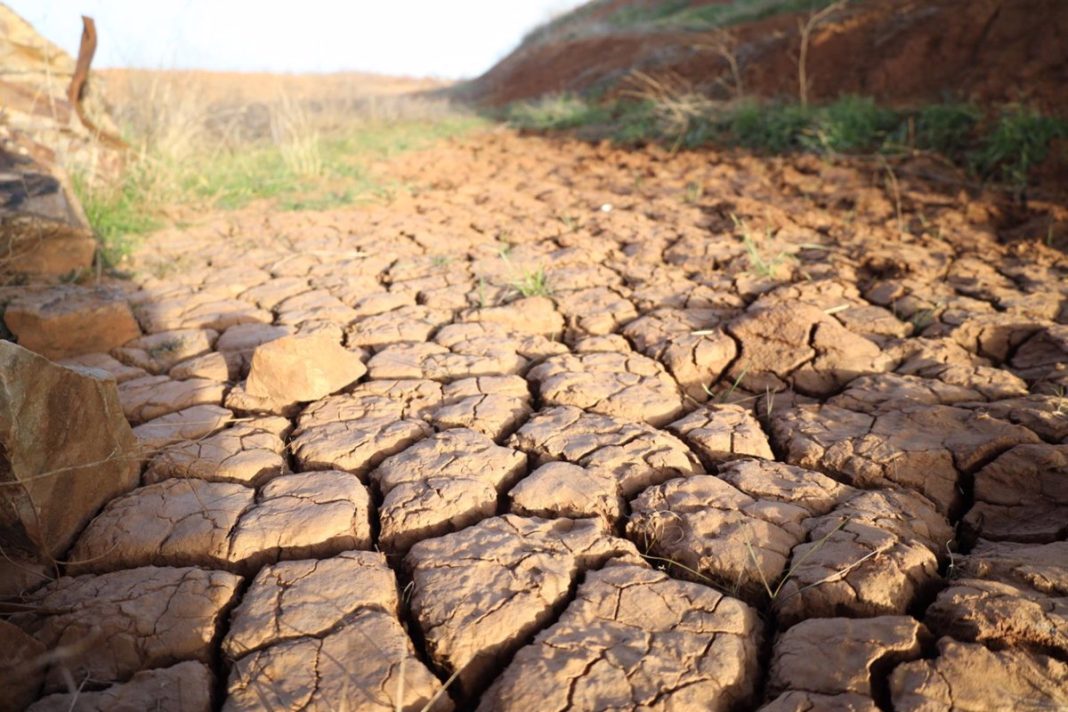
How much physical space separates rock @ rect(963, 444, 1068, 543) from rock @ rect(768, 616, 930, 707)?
0.47 meters

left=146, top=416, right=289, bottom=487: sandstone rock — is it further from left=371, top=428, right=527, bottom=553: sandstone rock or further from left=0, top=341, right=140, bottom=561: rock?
left=371, top=428, right=527, bottom=553: sandstone rock

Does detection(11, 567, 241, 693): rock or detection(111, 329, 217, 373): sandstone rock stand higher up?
detection(111, 329, 217, 373): sandstone rock

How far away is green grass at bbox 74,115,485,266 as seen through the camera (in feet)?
11.8

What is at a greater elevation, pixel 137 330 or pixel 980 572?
pixel 137 330

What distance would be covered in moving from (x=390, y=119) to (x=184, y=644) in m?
7.32

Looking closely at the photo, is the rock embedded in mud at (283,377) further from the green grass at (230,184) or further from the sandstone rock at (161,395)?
the green grass at (230,184)

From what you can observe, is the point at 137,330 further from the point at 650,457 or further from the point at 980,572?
the point at 980,572

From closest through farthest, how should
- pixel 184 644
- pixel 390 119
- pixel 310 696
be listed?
pixel 310 696
pixel 184 644
pixel 390 119

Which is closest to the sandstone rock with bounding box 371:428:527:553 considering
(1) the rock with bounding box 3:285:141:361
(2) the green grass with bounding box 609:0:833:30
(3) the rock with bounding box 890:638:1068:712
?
(3) the rock with bounding box 890:638:1068:712

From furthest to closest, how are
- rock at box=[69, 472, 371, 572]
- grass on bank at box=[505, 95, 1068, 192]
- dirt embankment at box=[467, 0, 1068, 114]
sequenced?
dirt embankment at box=[467, 0, 1068, 114] → grass on bank at box=[505, 95, 1068, 192] → rock at box=[69, 472, 371, 572]

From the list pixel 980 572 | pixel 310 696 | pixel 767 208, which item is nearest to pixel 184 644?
pixel 310 696

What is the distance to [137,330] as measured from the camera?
8.06ft

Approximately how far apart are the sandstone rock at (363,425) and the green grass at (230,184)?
180 centimetres

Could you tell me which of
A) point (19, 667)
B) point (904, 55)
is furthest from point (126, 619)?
point (904, 55)
